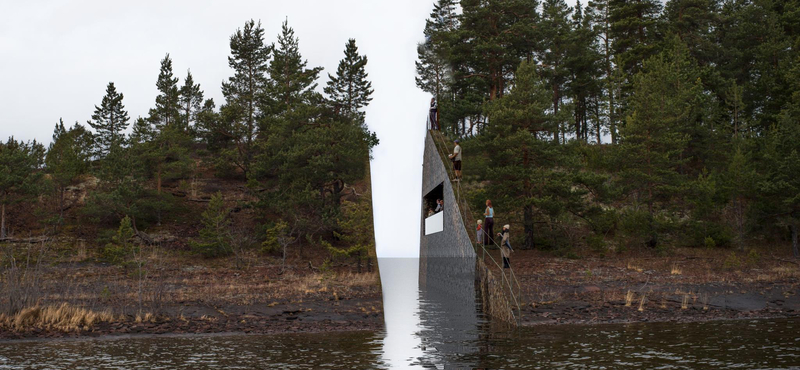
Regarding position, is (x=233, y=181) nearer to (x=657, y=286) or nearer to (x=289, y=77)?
(x=289, y=77)

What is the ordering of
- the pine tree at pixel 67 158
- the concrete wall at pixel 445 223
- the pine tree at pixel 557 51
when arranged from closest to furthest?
1. the concrete wall at pixel 445 223
2. the pine tree at pixel 67 158
3. the pine tree at pixel 557 51

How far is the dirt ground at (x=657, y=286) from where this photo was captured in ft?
66.2

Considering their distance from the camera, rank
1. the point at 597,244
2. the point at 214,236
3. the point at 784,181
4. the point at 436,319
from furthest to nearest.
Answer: the point at 214,236, the point at 597,244, the point at 784,181, the point at 436,319

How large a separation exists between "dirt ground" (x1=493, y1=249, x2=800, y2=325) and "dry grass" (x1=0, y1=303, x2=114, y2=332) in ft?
45.4

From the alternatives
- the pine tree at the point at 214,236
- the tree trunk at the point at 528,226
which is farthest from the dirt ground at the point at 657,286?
the pine tree at the point at 214,236

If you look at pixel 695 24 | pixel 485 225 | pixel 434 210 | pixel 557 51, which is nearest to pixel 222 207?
pixel 434 210

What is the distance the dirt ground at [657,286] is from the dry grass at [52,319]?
45.4 ft

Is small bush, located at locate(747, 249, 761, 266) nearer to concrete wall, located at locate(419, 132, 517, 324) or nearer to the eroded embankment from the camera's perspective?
concrete wall, located at locate(419, 132, 517, 324)

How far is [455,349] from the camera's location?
14.1 meters

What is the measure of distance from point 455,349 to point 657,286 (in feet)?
46.5

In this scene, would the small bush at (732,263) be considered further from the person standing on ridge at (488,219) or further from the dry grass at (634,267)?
the person standing on ridge at (488,219)

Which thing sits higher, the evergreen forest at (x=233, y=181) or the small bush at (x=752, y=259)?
the evergreen forest at (x=233, y=181)

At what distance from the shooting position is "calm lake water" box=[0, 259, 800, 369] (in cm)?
1227

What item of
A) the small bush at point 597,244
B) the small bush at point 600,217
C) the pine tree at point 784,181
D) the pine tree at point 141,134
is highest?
the pine tree at point 141,134
